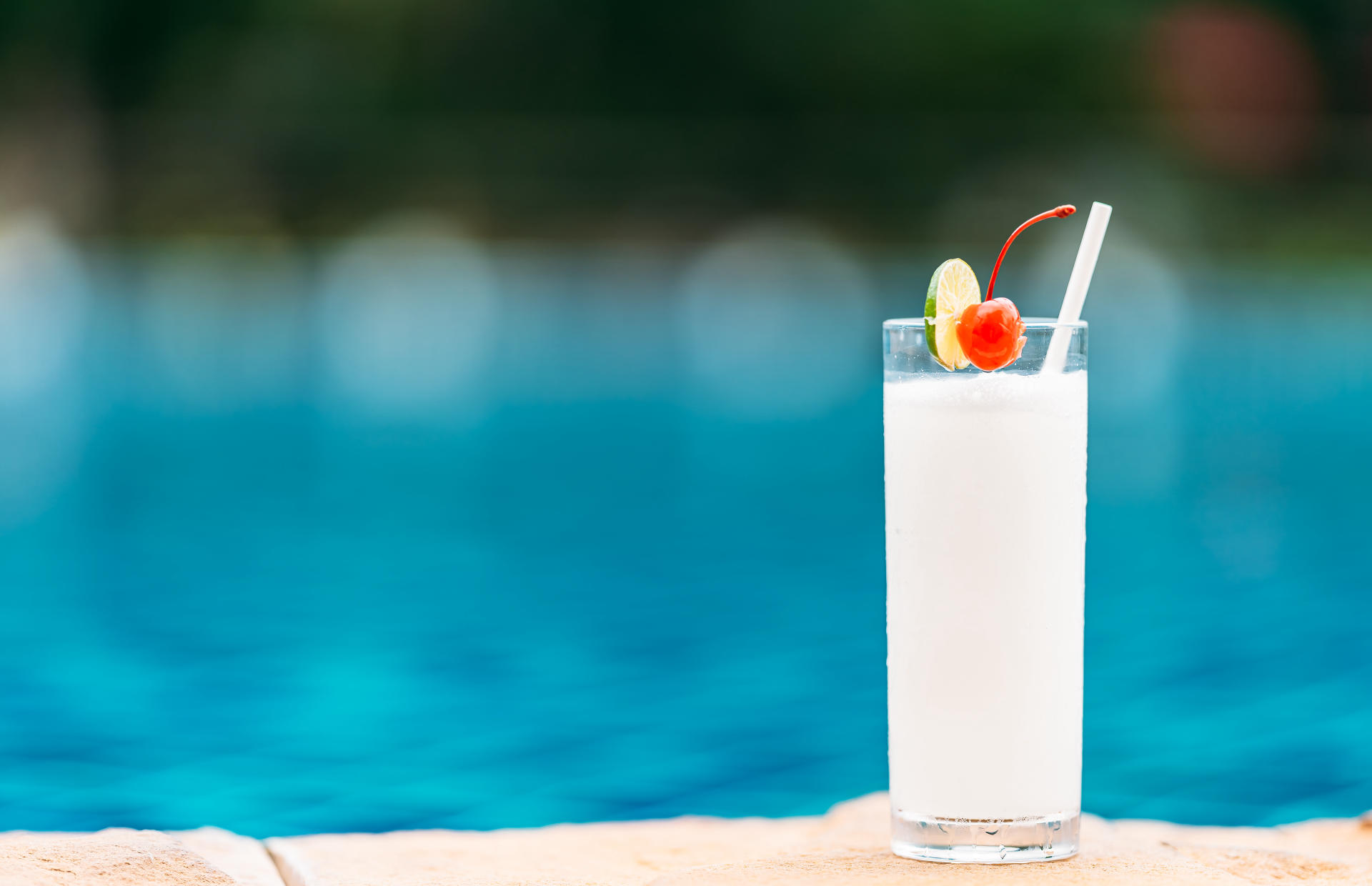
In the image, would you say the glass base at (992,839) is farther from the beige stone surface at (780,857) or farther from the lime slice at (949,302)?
the lime slice at (949,302)

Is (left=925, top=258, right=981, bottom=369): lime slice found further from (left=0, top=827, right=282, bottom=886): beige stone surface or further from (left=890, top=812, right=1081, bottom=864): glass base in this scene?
(left=0, top=827, right=282, bottom=886): beige stone surface

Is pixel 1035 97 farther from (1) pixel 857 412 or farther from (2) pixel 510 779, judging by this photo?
(2) pixel 510 779

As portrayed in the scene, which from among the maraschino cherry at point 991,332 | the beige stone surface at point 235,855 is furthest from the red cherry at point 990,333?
the beige stone surface at point 235,855

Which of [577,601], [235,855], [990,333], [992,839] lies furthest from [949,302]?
[577,601]

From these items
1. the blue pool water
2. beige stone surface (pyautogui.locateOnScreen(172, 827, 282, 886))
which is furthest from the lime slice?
the blue pool water

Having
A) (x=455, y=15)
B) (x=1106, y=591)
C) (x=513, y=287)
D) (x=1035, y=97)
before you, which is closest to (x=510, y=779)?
(x=1106, y=591)

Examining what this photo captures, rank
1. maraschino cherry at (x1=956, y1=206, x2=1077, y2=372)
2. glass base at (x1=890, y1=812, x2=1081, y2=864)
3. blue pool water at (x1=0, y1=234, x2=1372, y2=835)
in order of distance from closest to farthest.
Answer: maraschino cherry at (x1=956, y1=206, x2=1077, y2=372) → glass base at (x1=890, y1=812, x2=1081, y2=864) → blue pool water at (x1=0, y1=234, x2=1372, y2=835)

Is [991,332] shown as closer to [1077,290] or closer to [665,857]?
[1077,290]
